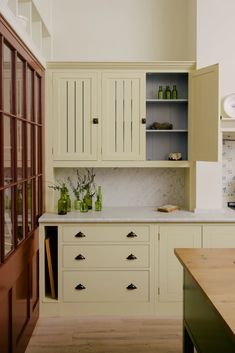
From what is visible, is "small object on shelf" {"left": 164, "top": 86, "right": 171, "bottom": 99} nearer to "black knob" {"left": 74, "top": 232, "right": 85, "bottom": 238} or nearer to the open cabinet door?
the open cabinet door

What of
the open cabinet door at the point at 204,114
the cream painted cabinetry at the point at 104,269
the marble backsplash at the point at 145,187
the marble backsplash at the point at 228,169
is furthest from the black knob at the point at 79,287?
the marble backsplash at the point at 228,169

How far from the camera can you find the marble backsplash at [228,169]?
414cm

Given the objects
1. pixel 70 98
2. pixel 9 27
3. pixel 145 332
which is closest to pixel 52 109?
pixel 70 98

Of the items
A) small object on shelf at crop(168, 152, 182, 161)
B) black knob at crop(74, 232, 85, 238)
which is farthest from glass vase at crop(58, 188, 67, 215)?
small object on shelf at crop(168, 152, 182, 161)

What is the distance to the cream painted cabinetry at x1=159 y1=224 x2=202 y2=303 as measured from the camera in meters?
3.60

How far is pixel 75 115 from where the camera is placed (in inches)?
151

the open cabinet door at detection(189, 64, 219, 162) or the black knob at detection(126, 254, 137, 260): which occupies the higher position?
the open cabinet door at detection(189, 64, 219, 162)

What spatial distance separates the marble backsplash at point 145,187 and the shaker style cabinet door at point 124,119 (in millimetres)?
393

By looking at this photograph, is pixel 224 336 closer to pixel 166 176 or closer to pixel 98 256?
pixel 98 256

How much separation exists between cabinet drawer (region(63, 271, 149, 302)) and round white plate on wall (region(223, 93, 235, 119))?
1624 millimetres

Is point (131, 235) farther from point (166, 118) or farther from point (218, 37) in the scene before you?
point (218, 37)

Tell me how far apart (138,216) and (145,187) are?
643 mm

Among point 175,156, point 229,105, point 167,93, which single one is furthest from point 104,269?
point 229,105

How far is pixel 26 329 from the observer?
9.90ft
